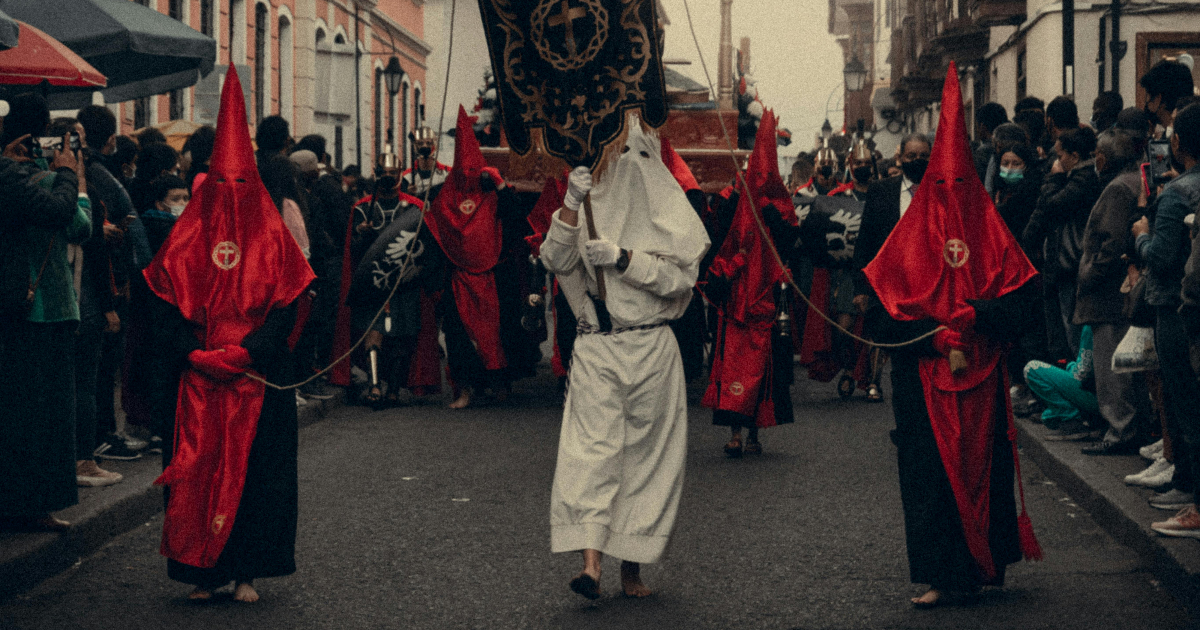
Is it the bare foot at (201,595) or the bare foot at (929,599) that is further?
the bare foot at (201,595)

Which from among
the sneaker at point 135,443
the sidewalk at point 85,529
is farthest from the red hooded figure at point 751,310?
the sidewalk at point 85,529

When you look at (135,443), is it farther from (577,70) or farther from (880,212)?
(880,212)

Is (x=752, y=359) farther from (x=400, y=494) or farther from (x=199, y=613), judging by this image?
(x=199, y=613)

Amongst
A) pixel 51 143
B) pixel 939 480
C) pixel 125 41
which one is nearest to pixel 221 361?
pixel 51 143

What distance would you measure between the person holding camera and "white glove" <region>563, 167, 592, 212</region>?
2407 millimetres

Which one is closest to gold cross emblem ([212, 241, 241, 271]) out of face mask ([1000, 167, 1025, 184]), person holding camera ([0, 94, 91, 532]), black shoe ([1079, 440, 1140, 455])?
person holding camera ([0, 94, 91, 532])

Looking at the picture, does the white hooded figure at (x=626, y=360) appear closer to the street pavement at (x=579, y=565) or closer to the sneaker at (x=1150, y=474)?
the street pavement at (x=579, y=565)

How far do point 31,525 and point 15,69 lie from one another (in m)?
3.55

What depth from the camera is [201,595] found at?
626 centimetres

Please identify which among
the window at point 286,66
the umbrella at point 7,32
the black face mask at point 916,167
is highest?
the window at point 286,66

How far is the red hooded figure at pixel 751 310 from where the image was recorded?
34.9ft

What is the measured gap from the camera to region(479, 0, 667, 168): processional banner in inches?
262

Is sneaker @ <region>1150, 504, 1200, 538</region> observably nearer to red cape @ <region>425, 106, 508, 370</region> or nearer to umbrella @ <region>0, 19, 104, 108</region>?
umbrella @ <region>0, 19, 104, 108</region>

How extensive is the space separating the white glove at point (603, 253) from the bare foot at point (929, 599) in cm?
178
